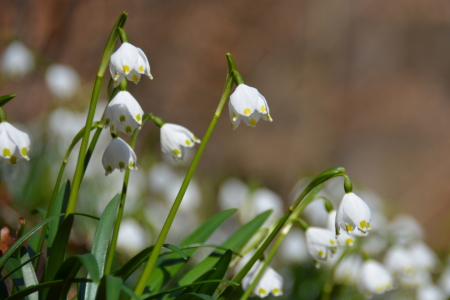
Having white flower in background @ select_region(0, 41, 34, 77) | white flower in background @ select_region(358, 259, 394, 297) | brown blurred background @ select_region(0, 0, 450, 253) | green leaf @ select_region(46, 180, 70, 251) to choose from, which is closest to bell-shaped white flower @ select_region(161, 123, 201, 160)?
green leaf @ select_region(46, 180, 70, 251)

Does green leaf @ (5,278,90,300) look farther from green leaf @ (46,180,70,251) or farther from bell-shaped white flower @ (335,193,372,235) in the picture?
bell-shaped white flower @ (335,193,372,235)

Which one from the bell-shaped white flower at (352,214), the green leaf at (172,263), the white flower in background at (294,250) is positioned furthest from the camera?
the white flower in background at (294,250)

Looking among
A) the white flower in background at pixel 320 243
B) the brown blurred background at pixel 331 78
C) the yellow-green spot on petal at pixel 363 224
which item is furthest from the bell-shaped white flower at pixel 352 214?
the brown blurred background at pixel 331 78

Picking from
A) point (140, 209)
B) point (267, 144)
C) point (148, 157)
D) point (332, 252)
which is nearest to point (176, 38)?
point (267, 144)

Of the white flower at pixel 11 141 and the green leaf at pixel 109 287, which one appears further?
the white flower at pixel 11 141

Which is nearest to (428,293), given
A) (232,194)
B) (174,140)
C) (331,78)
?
(232,194)

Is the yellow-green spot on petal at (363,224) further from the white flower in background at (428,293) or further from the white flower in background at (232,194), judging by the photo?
the white flower in background at (232,194)

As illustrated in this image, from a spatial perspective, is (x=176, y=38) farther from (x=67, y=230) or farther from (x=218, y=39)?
(x=67, y=230)

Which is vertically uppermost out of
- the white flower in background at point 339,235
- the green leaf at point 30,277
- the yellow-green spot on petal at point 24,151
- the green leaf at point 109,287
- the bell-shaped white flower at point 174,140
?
the white flower in background at point 339,235
